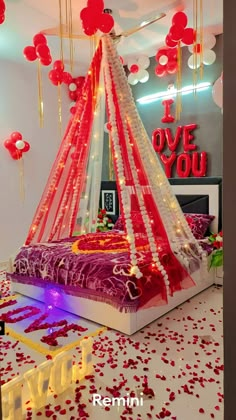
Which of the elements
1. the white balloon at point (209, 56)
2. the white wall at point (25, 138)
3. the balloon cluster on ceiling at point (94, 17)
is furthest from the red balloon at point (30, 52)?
the white balloon at point (209, 56)

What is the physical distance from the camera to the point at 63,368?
6.31ft

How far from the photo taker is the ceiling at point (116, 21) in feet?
10.8

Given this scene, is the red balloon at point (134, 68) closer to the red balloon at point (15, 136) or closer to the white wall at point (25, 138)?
the white wall at point (25, 138)

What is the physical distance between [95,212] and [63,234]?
57cm

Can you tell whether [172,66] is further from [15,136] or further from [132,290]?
[132,290]

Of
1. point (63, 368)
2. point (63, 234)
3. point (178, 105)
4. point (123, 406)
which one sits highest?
point (178, 105)

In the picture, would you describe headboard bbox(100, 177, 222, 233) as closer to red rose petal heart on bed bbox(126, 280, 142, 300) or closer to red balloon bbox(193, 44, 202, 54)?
red balloon bbox(193, 44, 202, 54)

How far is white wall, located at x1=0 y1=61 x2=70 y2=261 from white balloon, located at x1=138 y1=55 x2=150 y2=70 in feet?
5.10

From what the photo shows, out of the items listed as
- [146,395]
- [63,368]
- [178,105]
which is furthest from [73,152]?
[146,395]

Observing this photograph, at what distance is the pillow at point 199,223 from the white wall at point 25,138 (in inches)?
103

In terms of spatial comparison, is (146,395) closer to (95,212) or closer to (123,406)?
(123,406)

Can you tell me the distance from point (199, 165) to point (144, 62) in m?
1.75

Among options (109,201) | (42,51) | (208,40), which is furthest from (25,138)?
(208,40)

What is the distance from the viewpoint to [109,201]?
526 cm
